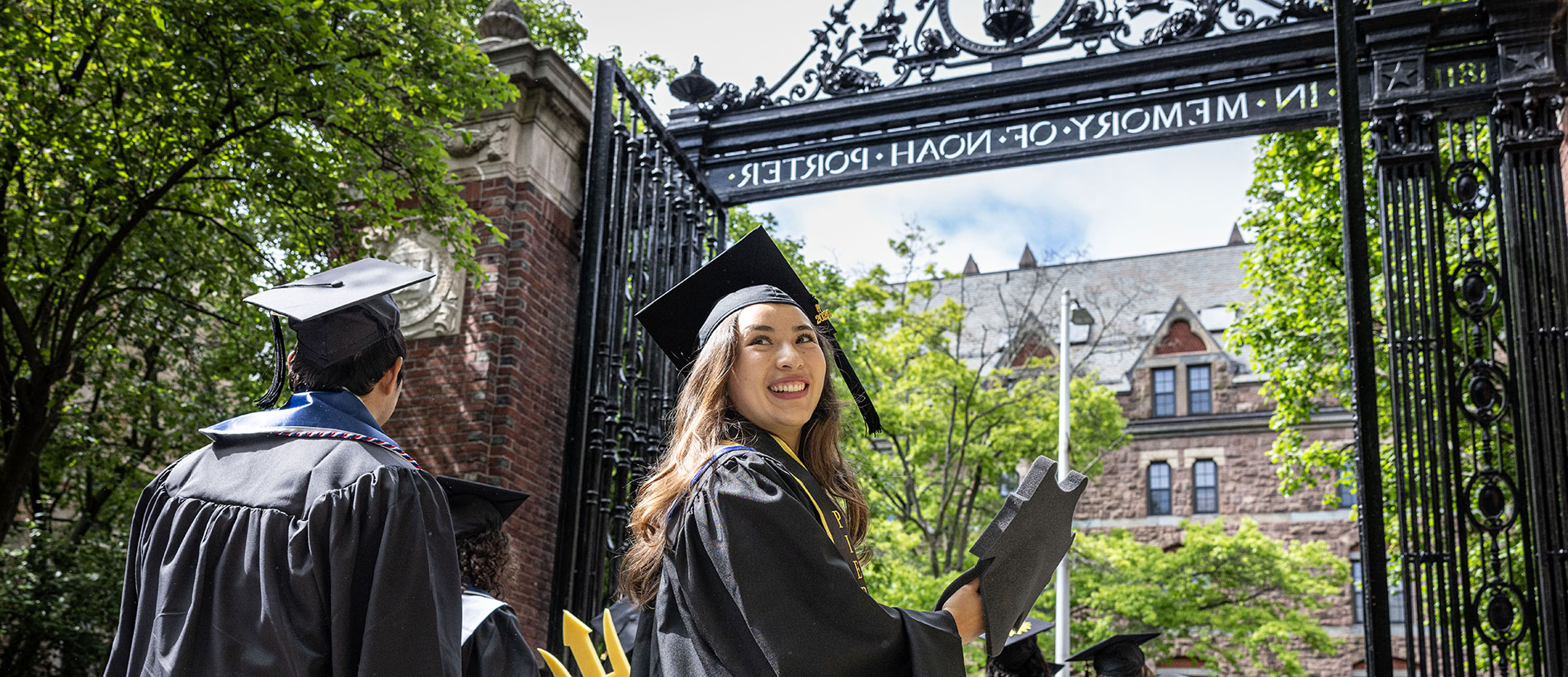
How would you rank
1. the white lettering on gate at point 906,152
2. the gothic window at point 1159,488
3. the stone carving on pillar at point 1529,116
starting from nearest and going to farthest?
1. the stone carving on pillar at point 1529,116
2. the white lettering on gate at point 906,152
3. the gothic window at point 1159,488

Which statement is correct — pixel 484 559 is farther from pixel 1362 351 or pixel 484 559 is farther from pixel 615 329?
pixel 1362 351

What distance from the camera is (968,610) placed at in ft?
7.97

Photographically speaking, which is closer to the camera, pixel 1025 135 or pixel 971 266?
pixel 1025 135

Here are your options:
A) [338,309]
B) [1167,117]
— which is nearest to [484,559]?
[338,309]

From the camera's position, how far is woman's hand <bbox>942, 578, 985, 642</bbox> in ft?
7.93

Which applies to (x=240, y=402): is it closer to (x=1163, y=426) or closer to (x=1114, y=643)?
(x=1114, y=643)

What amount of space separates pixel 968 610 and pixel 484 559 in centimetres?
280

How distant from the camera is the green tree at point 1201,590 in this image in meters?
→ 22.9

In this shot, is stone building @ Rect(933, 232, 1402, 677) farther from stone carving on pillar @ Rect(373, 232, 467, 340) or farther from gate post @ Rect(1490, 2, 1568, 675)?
gate post @ Rect(1490, 2, 1568, 675)

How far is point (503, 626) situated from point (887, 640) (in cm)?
195

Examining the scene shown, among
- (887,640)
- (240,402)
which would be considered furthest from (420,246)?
(887,640)

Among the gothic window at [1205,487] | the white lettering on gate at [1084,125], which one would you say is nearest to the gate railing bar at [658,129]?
the white lettering on gate at [1084,125]

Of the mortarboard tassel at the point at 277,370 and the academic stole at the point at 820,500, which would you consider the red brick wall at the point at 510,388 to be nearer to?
the mortarboard tassel at the point at 277,370

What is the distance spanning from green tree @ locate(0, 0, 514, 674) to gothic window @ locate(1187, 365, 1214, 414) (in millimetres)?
29798
